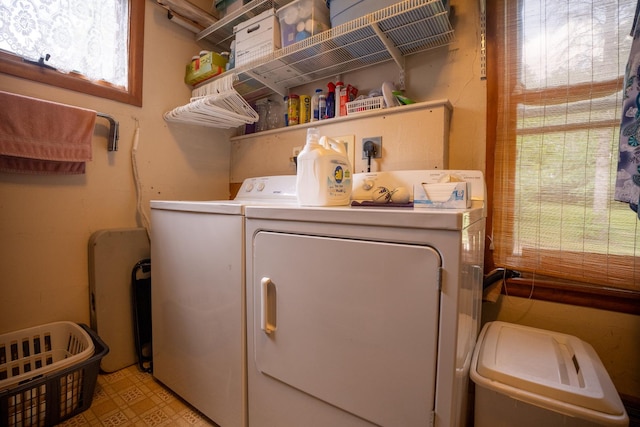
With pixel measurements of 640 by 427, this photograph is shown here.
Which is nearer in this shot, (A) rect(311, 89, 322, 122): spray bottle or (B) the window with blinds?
(B) the window with blinds

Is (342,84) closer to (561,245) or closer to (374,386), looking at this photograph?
(561,245)

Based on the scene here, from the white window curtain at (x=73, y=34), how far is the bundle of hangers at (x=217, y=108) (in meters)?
0.40

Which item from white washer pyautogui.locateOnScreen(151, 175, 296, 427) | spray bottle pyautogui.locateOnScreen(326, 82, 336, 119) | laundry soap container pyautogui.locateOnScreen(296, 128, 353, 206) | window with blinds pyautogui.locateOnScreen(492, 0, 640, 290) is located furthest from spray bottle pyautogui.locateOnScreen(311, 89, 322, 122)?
window with blinds pyautogui.locateOnScreen(492, 0, 640, 290)

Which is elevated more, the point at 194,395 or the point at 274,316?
the point at 274,316

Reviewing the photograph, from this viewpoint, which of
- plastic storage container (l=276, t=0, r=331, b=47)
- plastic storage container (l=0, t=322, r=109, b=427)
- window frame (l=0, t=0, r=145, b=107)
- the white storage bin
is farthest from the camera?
the white storage bin

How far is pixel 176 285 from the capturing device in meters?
1.33

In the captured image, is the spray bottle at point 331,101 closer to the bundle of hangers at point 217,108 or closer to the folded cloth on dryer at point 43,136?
the bundle of hangers at point 217,108

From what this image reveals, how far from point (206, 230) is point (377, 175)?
82cm

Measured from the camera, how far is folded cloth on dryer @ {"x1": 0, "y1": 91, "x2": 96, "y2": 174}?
125 centimetres

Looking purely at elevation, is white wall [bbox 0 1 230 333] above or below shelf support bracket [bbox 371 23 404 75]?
below

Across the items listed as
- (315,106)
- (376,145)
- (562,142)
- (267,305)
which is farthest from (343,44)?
(267,305)

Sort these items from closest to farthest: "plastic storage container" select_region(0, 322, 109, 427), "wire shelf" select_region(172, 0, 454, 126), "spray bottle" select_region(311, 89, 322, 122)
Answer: "plastic storage container" select_region(0, 322, 109, 427) < "wire shelf" select_region(172, 0, 454, 126) < "spray bottle" select_region(311, 89, 322, 122)

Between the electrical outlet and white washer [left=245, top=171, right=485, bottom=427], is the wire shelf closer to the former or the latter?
the electrical outlet

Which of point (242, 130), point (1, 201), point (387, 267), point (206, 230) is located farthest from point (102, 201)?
point (387, 267)
